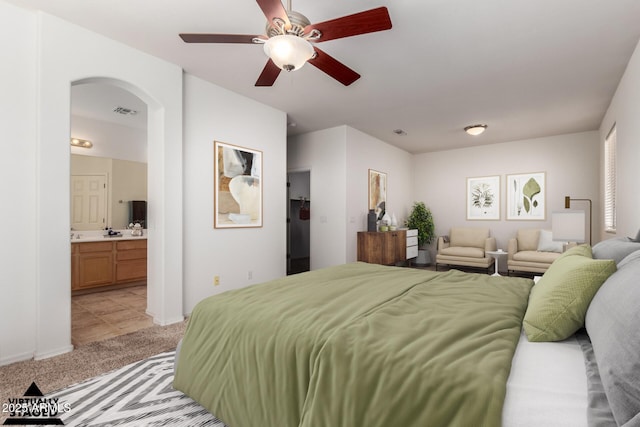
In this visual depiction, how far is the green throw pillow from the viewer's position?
1.26m

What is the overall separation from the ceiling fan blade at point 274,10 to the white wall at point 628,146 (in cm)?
315

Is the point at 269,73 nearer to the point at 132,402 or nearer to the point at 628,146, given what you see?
the point at 132,402

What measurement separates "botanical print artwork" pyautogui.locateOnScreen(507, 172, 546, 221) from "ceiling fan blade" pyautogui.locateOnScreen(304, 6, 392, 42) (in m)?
5.56

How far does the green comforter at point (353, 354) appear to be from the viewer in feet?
3.11

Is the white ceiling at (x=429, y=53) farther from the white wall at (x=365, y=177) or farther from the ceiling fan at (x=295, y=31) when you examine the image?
the white wall at (x=365, y=177)

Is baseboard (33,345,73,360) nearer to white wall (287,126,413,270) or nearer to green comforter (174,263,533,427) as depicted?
green comforter (174,263,533,427)

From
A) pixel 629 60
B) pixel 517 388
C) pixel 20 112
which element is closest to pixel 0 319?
pixel 20 112

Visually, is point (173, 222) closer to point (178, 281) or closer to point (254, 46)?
point (178, 281)

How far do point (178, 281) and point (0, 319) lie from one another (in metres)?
1.31

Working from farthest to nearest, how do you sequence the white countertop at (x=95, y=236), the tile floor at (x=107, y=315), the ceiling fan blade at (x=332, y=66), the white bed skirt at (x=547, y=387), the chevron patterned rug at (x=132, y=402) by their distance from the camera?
the white countertop at (x=95, y=236)
the tile floor at (x=107, y=315)
the ceiling fan blade at (x=332, y=66)
the chevron patterned rug at (x=132, y=402)
the white bed skirt at (x=547, y=387)

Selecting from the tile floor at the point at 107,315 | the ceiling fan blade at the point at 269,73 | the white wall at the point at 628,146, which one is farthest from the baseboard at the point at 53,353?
the white wall at the point at 628,146

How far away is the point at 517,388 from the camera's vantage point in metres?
0.95

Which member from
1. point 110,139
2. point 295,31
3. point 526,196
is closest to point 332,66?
point 295,31

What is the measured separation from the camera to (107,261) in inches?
182
